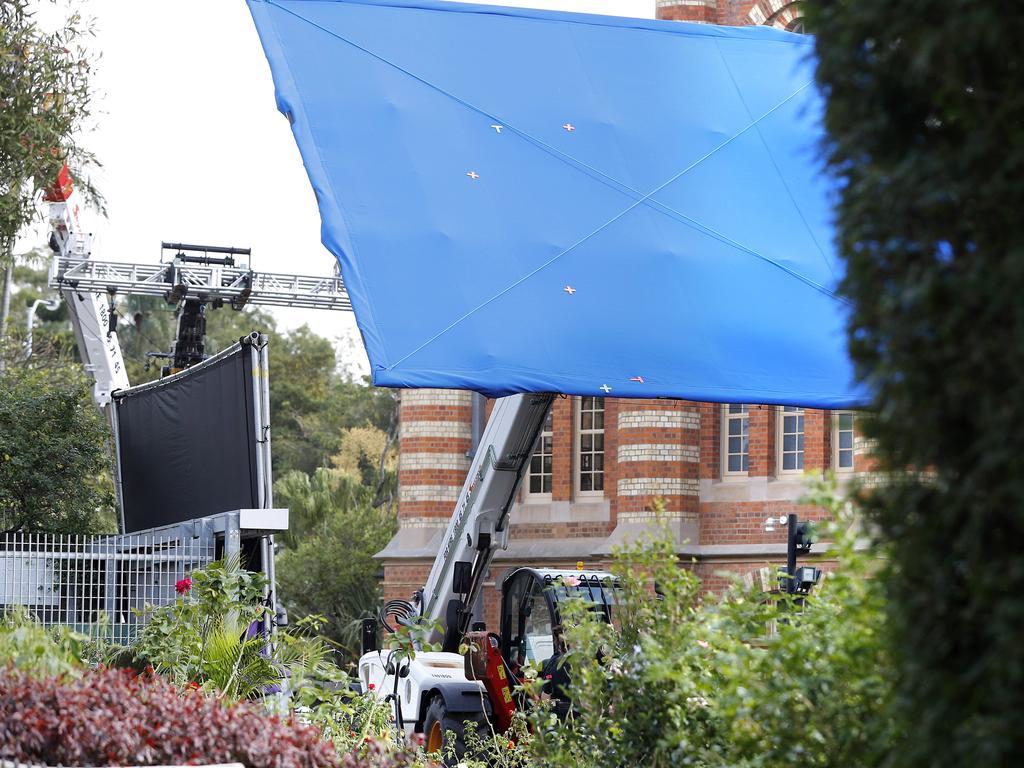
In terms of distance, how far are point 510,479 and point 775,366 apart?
3.32 m

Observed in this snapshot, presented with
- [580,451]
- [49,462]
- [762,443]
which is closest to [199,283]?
[49,462]

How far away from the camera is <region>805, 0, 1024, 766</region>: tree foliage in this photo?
142 inches

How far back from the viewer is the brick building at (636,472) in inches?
944

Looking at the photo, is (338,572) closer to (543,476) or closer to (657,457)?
(543,476)

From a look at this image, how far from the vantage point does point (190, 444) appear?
1670cm

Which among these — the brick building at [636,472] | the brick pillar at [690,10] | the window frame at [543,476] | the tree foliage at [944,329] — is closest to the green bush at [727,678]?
the tree foliage at [944,329]

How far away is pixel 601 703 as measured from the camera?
24.1ft

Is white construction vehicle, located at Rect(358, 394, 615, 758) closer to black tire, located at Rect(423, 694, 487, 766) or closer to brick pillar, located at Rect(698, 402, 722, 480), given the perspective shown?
black tire, located at Rect(423, 694, 487, 766)

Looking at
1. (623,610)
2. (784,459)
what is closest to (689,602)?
(623,610)

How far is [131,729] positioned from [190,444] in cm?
994

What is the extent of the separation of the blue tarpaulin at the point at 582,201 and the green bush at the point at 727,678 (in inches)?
145

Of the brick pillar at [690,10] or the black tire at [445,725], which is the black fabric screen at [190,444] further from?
the brick pillar at [690,10]

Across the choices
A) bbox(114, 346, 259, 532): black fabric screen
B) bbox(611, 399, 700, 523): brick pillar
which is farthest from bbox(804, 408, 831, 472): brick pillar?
bbox(114, 346, 259, 532): black fabric screen

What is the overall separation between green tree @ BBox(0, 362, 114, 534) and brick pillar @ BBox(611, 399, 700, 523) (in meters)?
8.92
